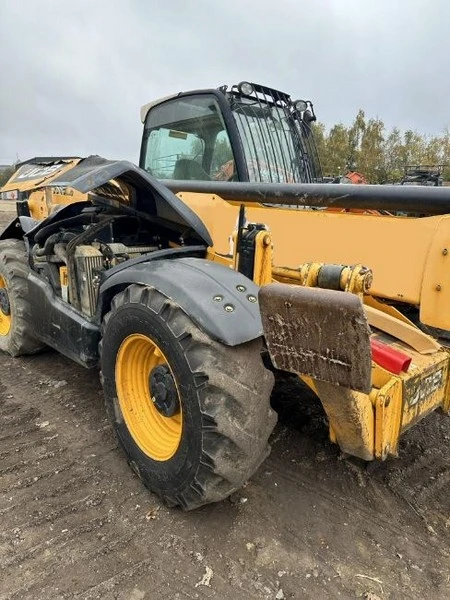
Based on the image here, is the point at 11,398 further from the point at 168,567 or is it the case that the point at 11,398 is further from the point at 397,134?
the point at 397,134

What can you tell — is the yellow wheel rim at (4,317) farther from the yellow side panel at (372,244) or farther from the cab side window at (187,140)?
the yellow side panel at (372,244)

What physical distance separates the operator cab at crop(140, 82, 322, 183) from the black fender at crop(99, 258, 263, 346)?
1345mm

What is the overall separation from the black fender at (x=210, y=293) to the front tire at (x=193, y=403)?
56 millimetres

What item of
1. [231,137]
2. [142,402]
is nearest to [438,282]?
[142,402]

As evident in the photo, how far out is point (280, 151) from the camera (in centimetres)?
396

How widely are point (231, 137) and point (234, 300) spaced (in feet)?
5.92

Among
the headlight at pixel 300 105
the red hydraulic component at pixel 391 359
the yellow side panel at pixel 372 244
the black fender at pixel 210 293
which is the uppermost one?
the headlight at pixel 300 105

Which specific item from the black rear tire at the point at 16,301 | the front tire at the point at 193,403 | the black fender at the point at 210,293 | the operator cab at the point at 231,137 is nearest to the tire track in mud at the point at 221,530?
the front tire at the point at 193,403

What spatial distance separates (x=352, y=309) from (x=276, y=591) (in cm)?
128

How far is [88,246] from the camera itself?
3428 mm

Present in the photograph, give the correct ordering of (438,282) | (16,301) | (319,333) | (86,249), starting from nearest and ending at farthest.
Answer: (319,333) → (438,282) → (86,249) → (16,301)

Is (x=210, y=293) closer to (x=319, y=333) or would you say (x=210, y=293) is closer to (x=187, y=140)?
(x=319, y=333)

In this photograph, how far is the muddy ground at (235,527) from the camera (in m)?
2.05

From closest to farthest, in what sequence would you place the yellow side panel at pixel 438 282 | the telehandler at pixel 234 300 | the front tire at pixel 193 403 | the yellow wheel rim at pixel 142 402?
the telehandler at pixel 234 300, the front tire at pixel 193 403, the yellow side panel at pixel 438 282, the yellow wheel rim at pixel 142 402
